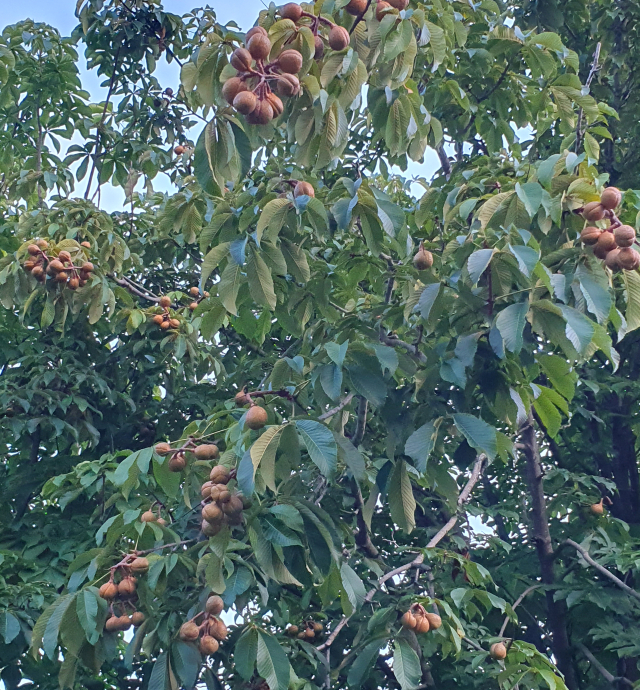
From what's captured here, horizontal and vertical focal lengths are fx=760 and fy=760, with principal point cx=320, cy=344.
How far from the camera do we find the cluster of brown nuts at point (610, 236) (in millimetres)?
A: 1791

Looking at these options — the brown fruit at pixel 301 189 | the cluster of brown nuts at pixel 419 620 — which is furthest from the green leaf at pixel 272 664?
the brown fruit at pixel 301 189

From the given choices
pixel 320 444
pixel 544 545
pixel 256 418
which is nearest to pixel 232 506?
pixel 256 418

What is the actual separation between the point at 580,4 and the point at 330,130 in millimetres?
3343

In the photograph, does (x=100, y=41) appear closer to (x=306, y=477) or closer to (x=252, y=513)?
(x=306, y=477)

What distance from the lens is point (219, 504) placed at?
73.0 inches

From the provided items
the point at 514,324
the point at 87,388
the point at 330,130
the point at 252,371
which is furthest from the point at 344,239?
the point at 514,324

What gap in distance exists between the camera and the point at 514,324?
1732 millimetres

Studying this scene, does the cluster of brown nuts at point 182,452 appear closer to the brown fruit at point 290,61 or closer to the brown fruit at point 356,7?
the brown fruit at point 290,61

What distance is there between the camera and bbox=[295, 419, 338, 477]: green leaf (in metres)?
1.63

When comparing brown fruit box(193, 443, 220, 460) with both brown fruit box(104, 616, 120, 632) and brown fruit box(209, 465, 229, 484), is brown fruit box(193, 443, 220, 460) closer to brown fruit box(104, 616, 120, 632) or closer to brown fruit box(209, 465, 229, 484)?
brown fruit box(209, 465, 229, 484)

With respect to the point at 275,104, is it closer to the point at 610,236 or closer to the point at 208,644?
the point at 610,236

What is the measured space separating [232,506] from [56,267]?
214 centimetres

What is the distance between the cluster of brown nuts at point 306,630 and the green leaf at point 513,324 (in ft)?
6.52

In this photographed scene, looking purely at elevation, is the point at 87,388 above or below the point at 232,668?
above
